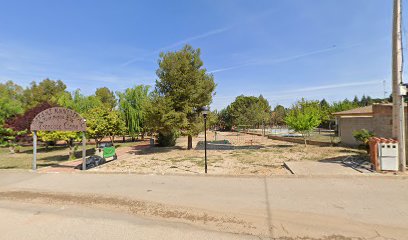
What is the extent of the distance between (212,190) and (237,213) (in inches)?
82.5

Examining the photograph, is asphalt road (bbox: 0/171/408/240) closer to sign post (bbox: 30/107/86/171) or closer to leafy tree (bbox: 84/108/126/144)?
sign post (bbox: 30/107/86/171)

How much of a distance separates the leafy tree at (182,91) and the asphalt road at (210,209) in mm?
9266

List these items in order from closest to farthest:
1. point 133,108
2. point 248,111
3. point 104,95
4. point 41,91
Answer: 1. point 133,108
2. point 41,91
3. point 248,111
4. point 104,95

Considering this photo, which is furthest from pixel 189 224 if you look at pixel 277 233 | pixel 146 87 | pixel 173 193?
pixel 146 87

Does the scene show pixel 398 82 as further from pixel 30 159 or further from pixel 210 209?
pixel 30 159

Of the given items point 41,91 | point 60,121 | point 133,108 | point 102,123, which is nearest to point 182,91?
point 102,123

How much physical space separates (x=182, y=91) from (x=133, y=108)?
1360 centimetres

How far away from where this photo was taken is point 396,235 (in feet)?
13.8

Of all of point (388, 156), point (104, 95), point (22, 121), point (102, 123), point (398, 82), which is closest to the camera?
point (388, 156)

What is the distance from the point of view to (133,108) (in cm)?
2973

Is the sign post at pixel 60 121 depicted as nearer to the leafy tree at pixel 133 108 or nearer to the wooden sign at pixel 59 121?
the wooden sign at pixel 59 121

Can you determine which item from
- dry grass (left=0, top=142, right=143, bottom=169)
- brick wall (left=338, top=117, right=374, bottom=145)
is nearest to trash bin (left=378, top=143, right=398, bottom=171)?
brick wall (left=338, top=117, right=374, bottom=145)

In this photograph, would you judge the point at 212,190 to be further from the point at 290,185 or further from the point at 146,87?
the point at 146,87

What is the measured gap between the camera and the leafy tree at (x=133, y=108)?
29.3m
